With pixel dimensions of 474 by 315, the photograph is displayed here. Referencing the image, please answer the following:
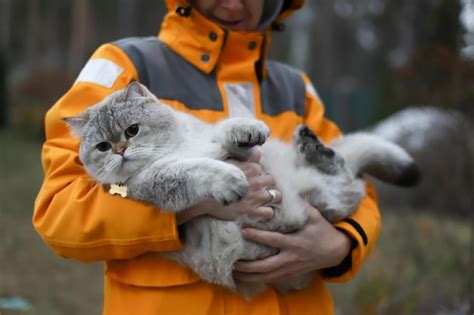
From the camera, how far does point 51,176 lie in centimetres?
172

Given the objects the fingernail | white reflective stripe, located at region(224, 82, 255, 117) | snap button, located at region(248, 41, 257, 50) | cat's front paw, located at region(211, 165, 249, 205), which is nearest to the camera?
cat's front paw, located at region(211, 165, 249, 205)

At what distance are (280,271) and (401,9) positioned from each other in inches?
632

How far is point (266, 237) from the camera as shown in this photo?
177 centimetres

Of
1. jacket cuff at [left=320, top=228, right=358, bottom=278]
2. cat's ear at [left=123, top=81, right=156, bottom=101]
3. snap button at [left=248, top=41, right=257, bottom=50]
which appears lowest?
jacket cuff at [left=320, top=228, right=358, bottom=278]

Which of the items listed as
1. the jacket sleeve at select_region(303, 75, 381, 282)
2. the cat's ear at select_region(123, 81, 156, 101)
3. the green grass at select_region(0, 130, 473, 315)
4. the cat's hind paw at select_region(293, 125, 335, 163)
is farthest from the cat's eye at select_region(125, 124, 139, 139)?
the green grass at select_region(0, 130, 473, 315)

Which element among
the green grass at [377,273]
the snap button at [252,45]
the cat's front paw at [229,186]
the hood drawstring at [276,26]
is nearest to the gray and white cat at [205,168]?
the cat's front paw at [229,186]

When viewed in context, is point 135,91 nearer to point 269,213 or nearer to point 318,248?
point 269,213

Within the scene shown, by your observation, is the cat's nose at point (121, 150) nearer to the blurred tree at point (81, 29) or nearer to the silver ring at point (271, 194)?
the silver ring at point (271, 194)

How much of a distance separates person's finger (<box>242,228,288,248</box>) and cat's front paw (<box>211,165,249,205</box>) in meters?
0.22

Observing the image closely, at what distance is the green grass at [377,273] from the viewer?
184 inches

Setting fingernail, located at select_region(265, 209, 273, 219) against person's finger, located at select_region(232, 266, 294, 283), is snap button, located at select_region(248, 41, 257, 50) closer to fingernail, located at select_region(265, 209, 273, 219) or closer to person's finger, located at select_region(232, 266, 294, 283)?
fingernail, located at select_region(265, 209, 273, 219)

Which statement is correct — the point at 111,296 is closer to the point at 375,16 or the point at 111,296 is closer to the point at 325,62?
the point at 375,16

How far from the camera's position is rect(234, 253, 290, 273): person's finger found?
1.76 m

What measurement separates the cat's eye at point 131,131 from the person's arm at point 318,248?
1.94 feet
